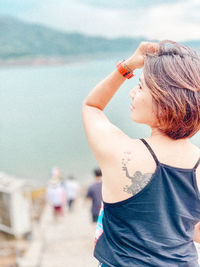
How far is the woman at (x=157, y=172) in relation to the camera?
0.86 m

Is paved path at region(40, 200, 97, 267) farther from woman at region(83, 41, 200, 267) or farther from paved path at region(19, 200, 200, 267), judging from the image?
woman at region(83, 41, 200, 267)

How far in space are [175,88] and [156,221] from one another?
1.09ft

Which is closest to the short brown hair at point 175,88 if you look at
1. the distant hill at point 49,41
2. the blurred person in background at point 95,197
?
the blurred person in background at point 95,197

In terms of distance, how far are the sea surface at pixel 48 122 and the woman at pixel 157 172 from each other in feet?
0.76

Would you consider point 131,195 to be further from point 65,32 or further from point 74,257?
point 65,32

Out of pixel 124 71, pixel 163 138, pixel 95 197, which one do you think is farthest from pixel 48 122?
pixel 163 138

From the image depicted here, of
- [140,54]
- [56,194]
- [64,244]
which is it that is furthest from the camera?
[56,194]

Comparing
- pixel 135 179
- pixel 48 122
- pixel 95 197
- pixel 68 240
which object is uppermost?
pixel 135 179

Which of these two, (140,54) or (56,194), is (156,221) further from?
(56,194)

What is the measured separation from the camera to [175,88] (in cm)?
86

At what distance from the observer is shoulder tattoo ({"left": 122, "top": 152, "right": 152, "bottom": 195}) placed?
87cm

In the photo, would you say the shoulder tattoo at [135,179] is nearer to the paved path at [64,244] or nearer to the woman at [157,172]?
the woman at [157,172]

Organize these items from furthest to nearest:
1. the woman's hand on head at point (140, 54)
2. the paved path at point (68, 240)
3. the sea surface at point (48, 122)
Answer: the paved path at point (68, 240) → the sea surface at point (48, 122) → the woman's hand on head at point (140, 54)

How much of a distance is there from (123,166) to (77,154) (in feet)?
110
